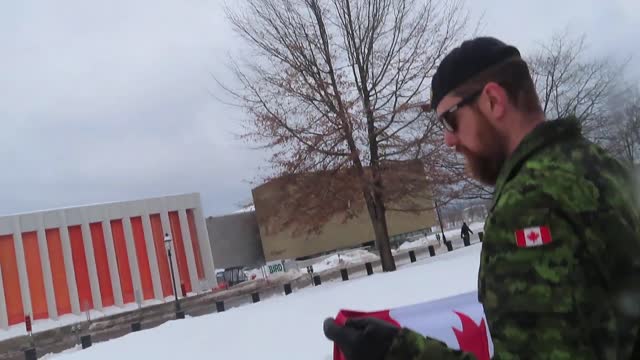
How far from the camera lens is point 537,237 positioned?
45.4 inches

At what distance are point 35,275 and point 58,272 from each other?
1.25 meters

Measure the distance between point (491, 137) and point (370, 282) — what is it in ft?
44.3

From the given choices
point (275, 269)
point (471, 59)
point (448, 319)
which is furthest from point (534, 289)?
point (275, 269)

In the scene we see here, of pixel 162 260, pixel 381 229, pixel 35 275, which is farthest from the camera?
pixel 162 260

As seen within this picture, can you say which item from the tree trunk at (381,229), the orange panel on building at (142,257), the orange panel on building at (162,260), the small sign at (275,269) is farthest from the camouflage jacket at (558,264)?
the small sign at (275,269)

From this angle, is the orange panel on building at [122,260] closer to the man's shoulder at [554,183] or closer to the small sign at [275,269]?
the small sign at [275,269]

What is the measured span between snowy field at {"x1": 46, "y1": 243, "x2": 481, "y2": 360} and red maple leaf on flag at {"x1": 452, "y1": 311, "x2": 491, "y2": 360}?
3.33 m

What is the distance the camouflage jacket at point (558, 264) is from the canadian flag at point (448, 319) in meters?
3.20

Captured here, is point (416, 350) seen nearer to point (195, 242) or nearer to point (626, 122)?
point (626, 122)

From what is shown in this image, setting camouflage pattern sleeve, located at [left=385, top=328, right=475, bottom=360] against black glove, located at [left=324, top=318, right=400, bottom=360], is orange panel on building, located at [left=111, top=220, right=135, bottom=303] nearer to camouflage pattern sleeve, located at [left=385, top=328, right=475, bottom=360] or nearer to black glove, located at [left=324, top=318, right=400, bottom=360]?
black glove, located at [left=324, top=318, right=400, bottom=360]

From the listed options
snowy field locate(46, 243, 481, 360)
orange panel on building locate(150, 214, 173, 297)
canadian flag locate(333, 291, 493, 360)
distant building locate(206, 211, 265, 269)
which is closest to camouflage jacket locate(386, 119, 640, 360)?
canadian flag locate(333, 291, 493, 360)

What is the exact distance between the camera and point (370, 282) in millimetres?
14578

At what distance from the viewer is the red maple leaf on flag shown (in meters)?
4.07

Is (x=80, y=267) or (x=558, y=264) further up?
(x=80, y=267)
